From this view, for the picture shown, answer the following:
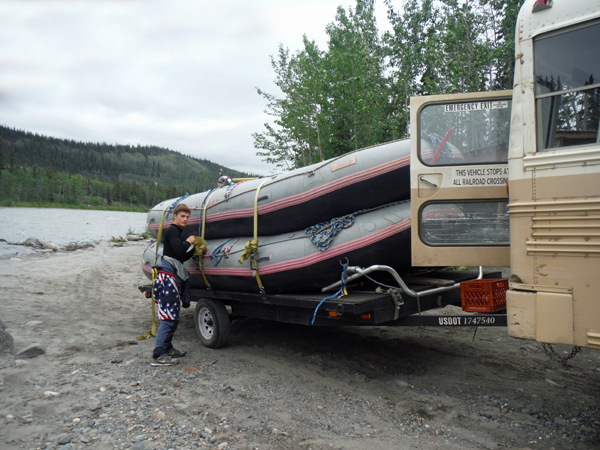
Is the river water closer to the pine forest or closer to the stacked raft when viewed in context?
the pine forest

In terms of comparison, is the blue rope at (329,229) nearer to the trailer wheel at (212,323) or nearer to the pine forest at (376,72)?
the trailer wheel at (212,323)

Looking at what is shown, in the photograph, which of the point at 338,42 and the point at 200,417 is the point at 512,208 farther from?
the point at 338,42

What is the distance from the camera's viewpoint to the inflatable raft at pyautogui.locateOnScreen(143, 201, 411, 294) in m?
3.94

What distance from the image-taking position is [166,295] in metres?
5.05

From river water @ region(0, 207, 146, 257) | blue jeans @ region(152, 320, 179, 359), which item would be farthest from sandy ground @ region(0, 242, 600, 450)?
river water @ region(0, 207, 146, 257)

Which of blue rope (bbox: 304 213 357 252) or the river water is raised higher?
the river water

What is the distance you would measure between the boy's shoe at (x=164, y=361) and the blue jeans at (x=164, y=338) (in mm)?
46

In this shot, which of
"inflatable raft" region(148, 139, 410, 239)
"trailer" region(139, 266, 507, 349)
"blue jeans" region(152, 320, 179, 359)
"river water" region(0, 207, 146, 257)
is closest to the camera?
"trailer" region(139, 266, 507, 349)

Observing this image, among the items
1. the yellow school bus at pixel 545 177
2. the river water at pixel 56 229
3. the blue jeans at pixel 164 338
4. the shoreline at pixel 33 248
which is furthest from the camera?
the river water at pixel 56 229

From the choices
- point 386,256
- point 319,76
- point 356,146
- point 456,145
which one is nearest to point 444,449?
point 386,256

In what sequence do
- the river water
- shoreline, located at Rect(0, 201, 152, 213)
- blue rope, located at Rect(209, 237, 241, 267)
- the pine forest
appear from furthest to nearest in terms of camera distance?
shoreline, located at Rect(0, 201, 152, 213) → the river water → the pine forest → blue rope, located at Rect(209, 237, 241, 267)

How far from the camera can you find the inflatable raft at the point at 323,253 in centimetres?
394

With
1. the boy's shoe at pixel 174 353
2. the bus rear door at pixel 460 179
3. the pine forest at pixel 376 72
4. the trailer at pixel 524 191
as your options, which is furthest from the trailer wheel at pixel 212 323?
the pine forest at pixel 376 72

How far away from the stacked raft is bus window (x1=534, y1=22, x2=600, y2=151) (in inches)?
51.3
